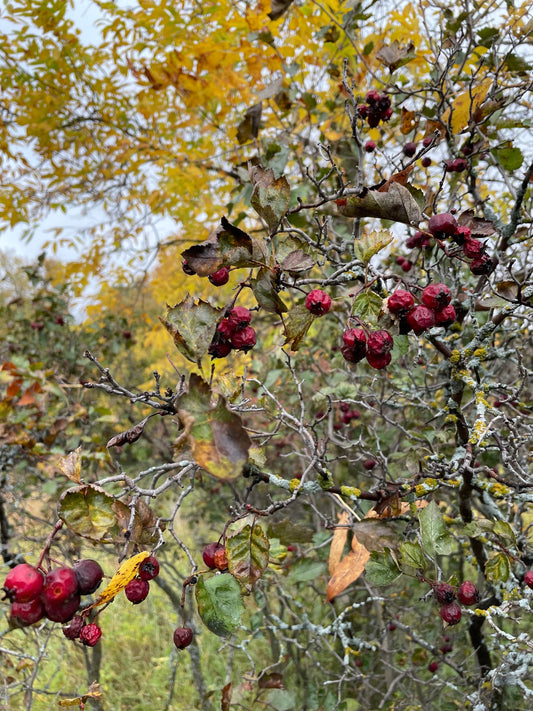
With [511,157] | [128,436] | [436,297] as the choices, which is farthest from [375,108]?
[128,436]

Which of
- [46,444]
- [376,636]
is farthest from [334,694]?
[46,444]

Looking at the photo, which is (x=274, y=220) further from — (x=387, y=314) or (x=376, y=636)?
(x=376, y=636)

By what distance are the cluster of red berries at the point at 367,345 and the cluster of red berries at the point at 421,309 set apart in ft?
0.15

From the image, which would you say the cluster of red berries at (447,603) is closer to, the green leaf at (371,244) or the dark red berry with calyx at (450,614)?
the dark red berry with calyx at (450,614)

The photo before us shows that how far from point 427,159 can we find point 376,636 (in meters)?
2.46

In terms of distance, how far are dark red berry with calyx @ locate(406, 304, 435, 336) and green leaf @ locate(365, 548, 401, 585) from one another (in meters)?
0.49

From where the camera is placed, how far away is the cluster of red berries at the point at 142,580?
0.78 metres

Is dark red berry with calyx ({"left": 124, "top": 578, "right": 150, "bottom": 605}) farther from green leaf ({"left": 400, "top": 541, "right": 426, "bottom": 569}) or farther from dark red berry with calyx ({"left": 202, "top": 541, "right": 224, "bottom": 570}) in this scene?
green leaf ({"left": 400, "top": 541, "right": 426, "bottom": 569})

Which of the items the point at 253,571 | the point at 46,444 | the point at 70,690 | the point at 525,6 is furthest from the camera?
the point at 70,690

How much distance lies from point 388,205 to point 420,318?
0.66 ft

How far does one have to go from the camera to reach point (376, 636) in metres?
2.58

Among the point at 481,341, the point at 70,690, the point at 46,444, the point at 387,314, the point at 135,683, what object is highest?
the point at 387,314

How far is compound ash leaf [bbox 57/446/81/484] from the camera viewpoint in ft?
2.49

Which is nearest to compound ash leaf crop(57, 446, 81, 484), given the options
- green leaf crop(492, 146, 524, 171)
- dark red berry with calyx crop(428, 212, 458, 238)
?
dark red berry with calyx crop(428, 212, 458, 238)
